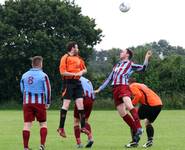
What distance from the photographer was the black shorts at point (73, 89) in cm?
1498

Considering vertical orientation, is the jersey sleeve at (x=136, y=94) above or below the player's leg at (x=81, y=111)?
above

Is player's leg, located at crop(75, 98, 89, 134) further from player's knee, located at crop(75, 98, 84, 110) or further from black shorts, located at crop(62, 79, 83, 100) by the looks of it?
black shorts, located at crop(62, 79, 83, 100)

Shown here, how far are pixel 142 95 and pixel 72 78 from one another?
1851 millimetres

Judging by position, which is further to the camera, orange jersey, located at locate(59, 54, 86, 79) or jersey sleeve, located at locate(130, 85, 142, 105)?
jersey sleeve, located at locate(130, 85, 142, 105)

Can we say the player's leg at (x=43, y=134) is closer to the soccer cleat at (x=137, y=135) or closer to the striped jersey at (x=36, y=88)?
the striped jersey at (x=36, y=88)

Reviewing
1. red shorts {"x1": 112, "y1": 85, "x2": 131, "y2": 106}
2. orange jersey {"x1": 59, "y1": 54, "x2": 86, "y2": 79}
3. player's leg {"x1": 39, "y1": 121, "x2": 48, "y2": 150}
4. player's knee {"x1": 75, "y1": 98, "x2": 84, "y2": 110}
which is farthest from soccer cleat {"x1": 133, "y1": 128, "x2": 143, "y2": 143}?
player's leg {"x1": 39, "y1": 121, "x2": 48, "y2": 150}

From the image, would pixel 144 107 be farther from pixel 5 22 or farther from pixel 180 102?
pixel 5 22

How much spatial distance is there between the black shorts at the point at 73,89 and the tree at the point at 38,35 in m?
46.5

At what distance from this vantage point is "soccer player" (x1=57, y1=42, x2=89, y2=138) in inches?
584

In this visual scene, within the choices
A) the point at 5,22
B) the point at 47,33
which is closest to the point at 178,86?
the point at 47,33

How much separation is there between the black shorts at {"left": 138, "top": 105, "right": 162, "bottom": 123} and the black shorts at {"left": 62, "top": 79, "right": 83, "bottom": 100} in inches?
66.7

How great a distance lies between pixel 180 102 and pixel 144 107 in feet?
143

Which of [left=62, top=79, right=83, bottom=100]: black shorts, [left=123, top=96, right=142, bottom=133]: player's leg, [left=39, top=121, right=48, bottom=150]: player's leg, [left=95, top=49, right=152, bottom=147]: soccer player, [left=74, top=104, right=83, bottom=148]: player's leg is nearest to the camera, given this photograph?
[left=39, top=121, right=48, bottom=150]: player's leg

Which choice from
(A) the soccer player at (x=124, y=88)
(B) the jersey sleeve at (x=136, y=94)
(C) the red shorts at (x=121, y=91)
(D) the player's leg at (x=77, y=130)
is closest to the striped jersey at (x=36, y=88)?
(D) the player's leg at (x=77, y=130)
